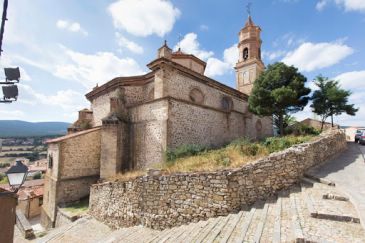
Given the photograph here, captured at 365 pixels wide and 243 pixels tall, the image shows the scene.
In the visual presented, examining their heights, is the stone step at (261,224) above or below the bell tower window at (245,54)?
below

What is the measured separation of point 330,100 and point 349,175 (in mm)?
11030

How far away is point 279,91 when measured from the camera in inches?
564

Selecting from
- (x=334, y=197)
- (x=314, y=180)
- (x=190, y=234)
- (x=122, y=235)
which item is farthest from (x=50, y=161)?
(x=334, y=197)

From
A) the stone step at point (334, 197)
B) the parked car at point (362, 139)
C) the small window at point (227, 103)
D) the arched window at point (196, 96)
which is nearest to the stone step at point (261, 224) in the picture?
the stone step at point (334, 197)

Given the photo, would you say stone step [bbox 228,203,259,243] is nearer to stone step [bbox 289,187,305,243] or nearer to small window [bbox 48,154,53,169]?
stone step [bbox 289,187,305,243]

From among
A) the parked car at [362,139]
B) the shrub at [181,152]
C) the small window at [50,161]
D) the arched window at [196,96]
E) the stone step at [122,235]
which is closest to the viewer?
the stone step at [122,235]

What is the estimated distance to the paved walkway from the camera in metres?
5.66

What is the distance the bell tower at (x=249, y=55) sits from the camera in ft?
75.8

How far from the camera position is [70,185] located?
14.4 meters

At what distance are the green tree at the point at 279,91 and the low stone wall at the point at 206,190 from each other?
595cm

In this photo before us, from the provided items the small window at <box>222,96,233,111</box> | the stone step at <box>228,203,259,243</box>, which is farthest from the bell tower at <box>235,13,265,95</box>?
the stone step at <box>228,203,259,243</box>

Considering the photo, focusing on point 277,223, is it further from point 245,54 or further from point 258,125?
point 245,54

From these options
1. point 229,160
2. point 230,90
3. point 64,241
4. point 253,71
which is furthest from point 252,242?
point 253,71

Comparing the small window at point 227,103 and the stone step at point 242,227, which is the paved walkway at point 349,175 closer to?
the stone step at point 242,227
